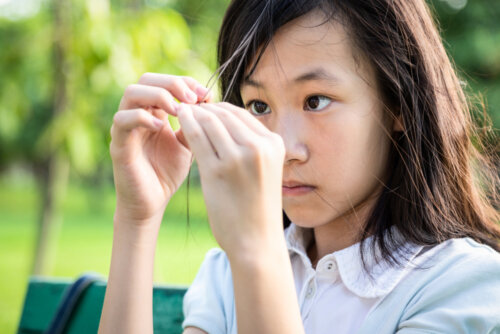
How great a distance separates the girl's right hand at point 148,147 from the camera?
1381 mm

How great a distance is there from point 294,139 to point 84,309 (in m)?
1.22

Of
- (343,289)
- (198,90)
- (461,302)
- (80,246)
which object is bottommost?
(461,302)

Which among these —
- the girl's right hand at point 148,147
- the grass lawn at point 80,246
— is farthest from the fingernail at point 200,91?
the grass lawn at point 80,246

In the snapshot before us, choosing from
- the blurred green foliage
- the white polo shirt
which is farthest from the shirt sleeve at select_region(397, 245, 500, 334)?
the blurred green foliage

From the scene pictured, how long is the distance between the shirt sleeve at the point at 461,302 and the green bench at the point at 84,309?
0.99 metres

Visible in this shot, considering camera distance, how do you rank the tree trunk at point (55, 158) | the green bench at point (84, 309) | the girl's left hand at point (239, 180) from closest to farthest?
the girl's left hand at point (239, 180), the green bench at point (84, 309), the tree trunk at point (55, 158)

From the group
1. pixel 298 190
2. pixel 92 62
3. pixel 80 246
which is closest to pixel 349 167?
pixel 298 190

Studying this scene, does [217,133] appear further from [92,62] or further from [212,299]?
[92,62]

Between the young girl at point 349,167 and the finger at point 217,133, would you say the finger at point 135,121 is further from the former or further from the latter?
the finger at point 217,133

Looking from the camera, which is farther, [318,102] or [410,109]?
[410,109]

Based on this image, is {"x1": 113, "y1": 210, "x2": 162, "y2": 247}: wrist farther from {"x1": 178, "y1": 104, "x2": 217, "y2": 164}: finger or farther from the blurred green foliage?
the blurred green foliage

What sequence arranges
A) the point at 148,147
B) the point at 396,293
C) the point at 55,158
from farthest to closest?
the point at 55,158 < the point at 148,147 < the point at 396,293

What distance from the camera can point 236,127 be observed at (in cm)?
104

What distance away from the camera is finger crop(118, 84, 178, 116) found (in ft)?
4.46
